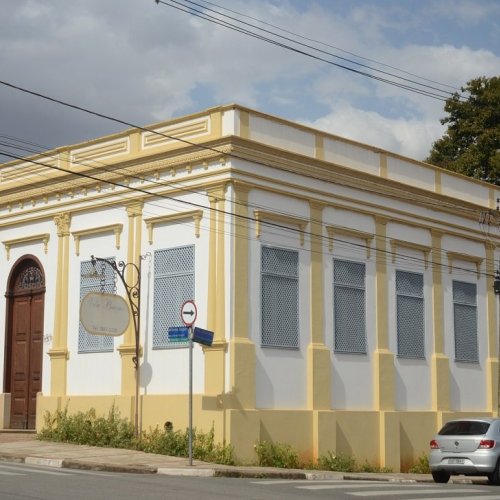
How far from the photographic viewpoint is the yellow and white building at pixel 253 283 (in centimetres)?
2397

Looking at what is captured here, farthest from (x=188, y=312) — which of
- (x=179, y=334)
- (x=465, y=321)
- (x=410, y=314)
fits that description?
(x=465, y=321)

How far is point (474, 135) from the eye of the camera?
1769 inches

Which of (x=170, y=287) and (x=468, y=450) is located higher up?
(x=170, y=287)

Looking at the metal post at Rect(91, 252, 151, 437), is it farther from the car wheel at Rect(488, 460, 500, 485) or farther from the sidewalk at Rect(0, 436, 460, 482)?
the car wheel at Rect(488, 460, 500, 485)

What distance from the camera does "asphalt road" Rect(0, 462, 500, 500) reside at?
14641mm

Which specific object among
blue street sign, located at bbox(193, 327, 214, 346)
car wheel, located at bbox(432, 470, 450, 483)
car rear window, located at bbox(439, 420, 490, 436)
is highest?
blue street sign, located at bbox(193, 327, 214, 346)

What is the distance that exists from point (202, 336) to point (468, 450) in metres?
6.10

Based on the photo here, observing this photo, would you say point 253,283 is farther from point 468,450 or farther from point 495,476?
point 495,476

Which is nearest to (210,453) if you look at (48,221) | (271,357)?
(271,357)

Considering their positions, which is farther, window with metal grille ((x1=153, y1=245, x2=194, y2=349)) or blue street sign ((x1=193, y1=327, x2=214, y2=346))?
window with metal grille ((x1=153, y1=245, x2=194, y2=349))

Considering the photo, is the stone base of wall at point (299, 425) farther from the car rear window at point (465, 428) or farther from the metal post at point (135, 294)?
the car rear window at point (465, 428)

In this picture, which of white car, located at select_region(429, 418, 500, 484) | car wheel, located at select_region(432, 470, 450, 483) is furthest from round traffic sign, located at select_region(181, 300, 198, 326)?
car wheel, located at select_region(432, 470, 450, 483)

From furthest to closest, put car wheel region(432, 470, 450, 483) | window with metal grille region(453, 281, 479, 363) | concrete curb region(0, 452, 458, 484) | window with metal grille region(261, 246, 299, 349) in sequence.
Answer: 1. window with metal grille region(453, 281, 479, 363)
2. window with metal grille region(261, 246, 299, 349)
3. car wheel region(432, 470, 450, 483)
4. concrete curb region(0, 452, 458, 484)

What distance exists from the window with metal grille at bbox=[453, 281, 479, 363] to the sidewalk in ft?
21.7
